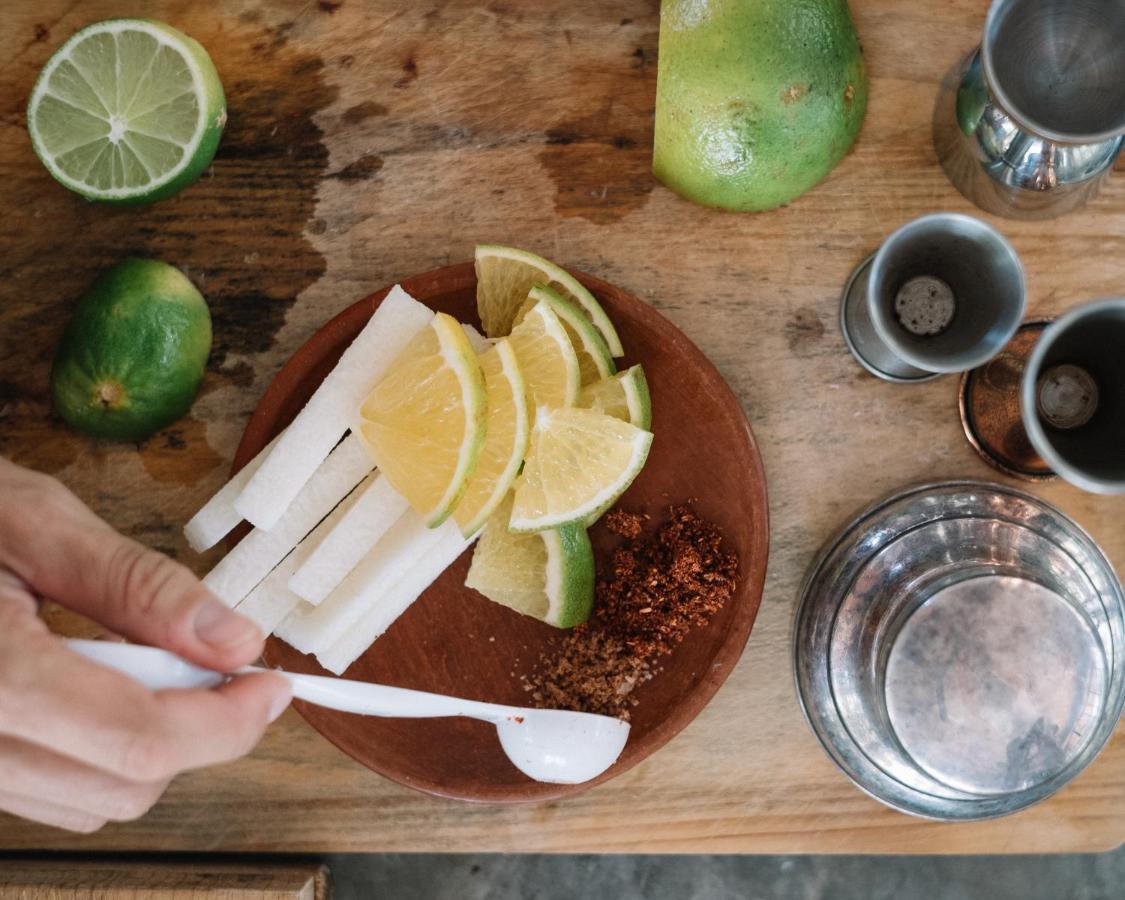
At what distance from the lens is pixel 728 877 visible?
1.58 meters

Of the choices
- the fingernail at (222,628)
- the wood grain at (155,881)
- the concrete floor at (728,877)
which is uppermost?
the fingernail at (222,628)

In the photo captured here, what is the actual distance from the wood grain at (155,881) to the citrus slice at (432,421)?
581mm

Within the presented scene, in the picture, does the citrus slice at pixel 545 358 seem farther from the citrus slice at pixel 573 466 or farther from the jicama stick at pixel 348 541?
the jicama stick at pixel 348 541

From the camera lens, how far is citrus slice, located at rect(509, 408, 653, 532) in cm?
114

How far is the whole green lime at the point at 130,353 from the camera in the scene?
45.8 inches

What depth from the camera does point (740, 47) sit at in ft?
3.55

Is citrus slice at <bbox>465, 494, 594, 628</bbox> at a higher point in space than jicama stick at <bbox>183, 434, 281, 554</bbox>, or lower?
lower

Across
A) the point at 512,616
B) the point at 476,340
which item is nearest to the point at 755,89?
the point at 476,340

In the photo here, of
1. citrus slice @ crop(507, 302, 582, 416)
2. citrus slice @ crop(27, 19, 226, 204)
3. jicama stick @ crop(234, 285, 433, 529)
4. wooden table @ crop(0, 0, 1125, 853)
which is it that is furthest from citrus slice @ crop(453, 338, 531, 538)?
citrus slice @ crop(27, 19, 226, 204)

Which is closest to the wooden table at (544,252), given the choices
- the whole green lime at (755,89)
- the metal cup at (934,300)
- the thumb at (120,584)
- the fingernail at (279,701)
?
the metal cup at (934,300)

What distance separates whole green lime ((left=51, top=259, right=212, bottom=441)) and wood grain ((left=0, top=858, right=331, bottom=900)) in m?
0.60

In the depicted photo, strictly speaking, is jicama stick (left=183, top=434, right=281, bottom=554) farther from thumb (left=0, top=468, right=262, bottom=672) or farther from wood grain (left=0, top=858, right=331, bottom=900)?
wood grain (left=0, top=858, right=331, bottom=900)

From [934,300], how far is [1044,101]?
27 cm

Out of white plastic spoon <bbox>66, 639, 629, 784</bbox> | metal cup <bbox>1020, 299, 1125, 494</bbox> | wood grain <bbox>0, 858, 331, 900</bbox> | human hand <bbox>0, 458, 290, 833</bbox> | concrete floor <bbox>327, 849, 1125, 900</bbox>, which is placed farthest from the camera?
concrete floor <bbox>327, 849, 1125, 900</bbox>
